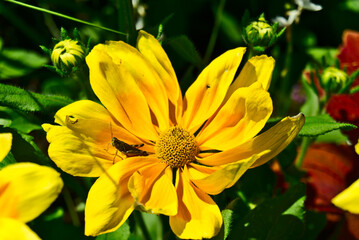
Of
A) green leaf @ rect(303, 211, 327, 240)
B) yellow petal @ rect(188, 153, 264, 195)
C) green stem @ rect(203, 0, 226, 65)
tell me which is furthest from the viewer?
green stem @ rect(203, 0, 226, 65)

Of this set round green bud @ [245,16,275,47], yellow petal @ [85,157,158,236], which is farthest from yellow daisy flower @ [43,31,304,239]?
round green bud @ [245,16,275,47]

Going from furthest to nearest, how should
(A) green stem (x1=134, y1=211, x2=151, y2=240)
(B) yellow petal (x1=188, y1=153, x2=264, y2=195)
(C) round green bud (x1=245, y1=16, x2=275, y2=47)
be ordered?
(A) green stem (x1=134, y1=211, x2=151, y2=240), (C) round green bud (x1=245, y1=16, x2=275, y2=47), (B) yellow petal (x1=188, y1=153, x2=264, y2=195)

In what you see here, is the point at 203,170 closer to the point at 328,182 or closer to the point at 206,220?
the point at 206,220

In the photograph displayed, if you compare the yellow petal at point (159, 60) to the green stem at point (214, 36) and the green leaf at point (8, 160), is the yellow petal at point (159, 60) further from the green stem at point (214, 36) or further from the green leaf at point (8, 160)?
the green stem at point (214, 36)

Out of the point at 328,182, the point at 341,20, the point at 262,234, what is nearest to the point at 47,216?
the point at 262,234

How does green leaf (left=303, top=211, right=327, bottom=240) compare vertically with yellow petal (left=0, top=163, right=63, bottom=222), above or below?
below

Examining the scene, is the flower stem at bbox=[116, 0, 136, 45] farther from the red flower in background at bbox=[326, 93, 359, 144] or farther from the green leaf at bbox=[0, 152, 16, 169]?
the red flower in background at bbox=[326, 93, 359, 144]

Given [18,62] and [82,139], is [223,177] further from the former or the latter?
[18,62]

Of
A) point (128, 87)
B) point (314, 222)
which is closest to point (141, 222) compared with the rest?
point (128, 87)

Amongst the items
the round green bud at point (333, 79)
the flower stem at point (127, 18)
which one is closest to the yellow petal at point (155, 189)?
the flower stem at point (127, 18)
